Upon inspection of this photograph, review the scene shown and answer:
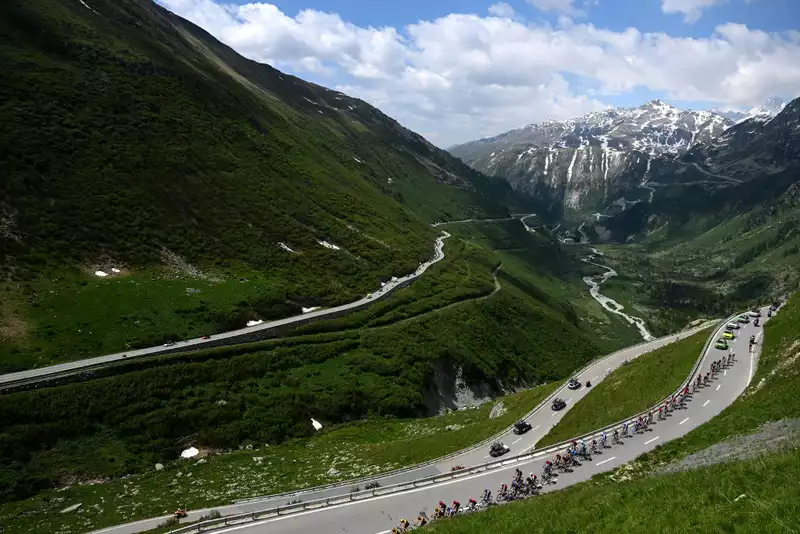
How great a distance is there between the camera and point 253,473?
4834cm

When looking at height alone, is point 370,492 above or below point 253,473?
above

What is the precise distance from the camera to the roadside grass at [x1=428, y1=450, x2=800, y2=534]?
1516cm

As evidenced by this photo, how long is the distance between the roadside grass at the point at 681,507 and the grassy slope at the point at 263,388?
1658 inches

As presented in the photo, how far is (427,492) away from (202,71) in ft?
630

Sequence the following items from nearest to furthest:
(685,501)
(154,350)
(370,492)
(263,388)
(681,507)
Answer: (681,507) < (685,501) < (370,492) < (154,350) < (263,388)

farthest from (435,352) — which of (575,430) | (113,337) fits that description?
(113,337)

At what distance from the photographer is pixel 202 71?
602 ft

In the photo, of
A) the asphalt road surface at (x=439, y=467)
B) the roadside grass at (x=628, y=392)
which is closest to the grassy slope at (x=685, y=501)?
the roadside grass at (x=628, y=392)

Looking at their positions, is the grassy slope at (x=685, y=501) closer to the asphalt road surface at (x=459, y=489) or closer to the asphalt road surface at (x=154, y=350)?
the asphalt road surface at (x=459, y=489)

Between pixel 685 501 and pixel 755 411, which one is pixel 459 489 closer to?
pixel 685 501

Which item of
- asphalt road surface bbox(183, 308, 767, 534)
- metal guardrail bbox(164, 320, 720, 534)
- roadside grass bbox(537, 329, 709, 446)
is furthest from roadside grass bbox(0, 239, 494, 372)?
roadside grass bbox(537, 329, 709, 446)

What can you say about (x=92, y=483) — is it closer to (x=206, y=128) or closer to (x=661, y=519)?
(x=661, y=519)

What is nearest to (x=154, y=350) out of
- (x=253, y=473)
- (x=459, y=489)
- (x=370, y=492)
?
(x=253, y=473)

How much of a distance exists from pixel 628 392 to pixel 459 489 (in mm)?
26986
